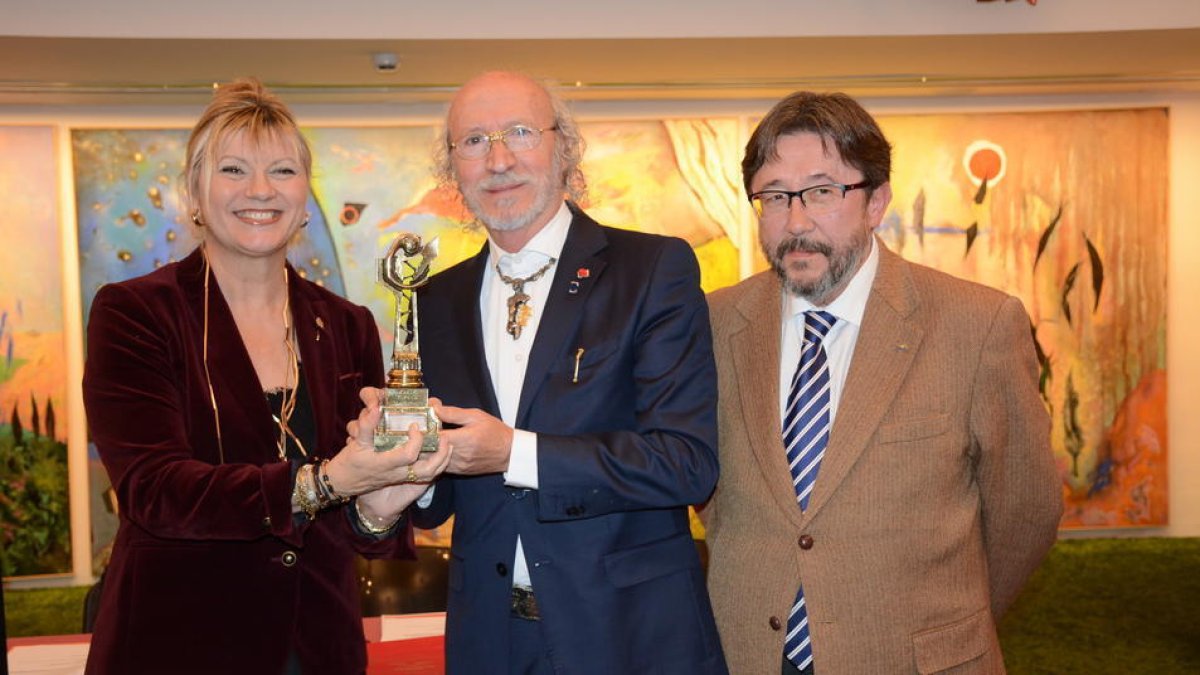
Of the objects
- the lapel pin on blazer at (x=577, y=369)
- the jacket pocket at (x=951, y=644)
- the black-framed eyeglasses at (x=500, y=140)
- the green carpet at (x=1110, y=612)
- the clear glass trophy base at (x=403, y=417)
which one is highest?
the black-framed eyeglasses at (x=500, y=140)

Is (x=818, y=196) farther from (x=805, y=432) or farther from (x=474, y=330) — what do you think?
(x=474, y=330)

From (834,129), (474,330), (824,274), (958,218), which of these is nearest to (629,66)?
(958,218)

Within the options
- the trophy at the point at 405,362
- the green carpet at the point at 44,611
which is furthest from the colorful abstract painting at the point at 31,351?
the trophy at the point at 405,362

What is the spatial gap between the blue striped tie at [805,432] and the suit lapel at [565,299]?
56 cm

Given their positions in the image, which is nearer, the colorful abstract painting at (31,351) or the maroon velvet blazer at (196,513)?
the maroon velvet blazer at (196,513)

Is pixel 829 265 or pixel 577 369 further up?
pixel 829 265

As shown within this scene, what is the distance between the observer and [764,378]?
2.71m

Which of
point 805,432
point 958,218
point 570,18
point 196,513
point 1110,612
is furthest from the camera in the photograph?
point 958,218

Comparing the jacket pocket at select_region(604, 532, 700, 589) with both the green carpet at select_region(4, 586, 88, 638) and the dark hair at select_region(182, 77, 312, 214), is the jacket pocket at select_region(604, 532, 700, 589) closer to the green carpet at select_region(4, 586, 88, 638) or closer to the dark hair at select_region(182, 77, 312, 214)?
the dark hair at select_region(182, 77, 312, 214)

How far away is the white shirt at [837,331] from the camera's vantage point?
267 cm

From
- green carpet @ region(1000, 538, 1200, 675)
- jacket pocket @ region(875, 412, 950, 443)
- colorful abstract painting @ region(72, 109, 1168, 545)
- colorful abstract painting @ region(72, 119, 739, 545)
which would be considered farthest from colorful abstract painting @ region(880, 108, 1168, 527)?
jacket pocket @ region(875, 412, 950, 443)

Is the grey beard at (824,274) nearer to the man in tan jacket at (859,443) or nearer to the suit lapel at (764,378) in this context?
the man in tan jacket at (859,443)

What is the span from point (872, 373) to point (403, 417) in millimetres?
1078

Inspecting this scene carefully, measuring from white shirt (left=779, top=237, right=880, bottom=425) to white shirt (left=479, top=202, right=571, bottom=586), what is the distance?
0.61m
